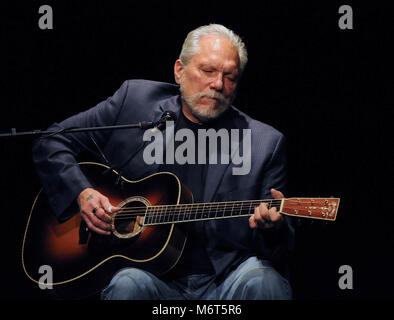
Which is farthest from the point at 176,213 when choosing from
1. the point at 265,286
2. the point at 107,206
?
the point at 265,286

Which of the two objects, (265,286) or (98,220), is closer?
(265,286)

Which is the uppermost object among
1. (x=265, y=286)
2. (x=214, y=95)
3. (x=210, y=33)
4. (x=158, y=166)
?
(x=210, y=33)

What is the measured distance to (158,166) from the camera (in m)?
2.95

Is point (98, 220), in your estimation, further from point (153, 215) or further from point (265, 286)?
point (265, 286)

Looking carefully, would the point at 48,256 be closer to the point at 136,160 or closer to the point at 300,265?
the point at 136,160

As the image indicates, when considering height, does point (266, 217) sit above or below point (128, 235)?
above

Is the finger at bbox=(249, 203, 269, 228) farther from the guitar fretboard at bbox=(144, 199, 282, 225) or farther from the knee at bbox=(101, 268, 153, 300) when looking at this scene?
the knee at bbox=(101, 268, 153, 300)

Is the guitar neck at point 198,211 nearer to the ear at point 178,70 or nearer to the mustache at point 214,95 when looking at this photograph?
the mustache at point 214,95

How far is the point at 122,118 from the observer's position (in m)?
3.09

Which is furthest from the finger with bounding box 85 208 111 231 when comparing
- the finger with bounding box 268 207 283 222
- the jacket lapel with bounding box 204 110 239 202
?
the finger with bounding box 268 207 283 222

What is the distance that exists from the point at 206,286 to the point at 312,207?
0.75 metres

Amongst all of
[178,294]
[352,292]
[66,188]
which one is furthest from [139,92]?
[352,292]

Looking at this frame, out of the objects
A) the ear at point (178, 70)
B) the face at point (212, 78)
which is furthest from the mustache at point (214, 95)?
the ear at point (178, 70)
